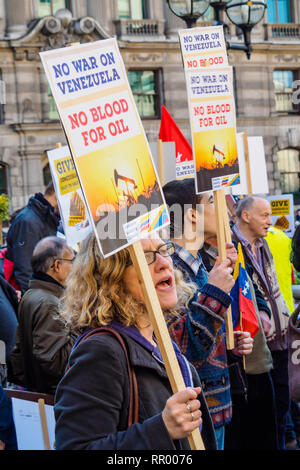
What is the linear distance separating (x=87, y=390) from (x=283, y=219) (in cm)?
892

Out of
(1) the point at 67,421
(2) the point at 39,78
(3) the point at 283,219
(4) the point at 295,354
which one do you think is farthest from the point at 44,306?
(2) the point at 39,78

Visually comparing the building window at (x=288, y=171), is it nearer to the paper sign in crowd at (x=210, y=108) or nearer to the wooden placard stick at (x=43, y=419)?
the paper sign in crowd at (x=210, y=108)

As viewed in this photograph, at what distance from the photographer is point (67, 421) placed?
7.60ft

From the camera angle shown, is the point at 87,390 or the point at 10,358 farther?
the point at 10,358

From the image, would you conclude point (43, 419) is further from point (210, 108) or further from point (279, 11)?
point (279, 11)

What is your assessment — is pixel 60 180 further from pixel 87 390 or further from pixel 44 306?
pixel 87 390

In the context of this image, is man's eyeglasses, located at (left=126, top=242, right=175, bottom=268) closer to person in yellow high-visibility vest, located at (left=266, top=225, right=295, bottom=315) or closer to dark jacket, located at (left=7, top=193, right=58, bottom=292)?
person in yellow high-visibility vest, located at (left=266, top=225, right=295, bottom=315)

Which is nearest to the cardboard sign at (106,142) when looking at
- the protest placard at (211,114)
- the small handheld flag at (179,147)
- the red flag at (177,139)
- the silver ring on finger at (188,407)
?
the silver ring on finger at (188,407)

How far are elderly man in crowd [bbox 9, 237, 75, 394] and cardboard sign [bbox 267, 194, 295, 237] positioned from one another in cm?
647

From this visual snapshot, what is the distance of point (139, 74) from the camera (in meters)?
26.0

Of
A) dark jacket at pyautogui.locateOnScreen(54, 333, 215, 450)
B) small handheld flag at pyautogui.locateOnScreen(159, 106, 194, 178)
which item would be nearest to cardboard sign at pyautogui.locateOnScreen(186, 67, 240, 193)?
dark jacket at pyautogui.locateOnScreen(54, 333, 215, 450)

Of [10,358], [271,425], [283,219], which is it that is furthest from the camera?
[283,219]

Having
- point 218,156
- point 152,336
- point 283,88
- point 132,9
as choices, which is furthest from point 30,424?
point 283,88

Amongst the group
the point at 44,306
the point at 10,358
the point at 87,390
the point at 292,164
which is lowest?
the point at 292,164
